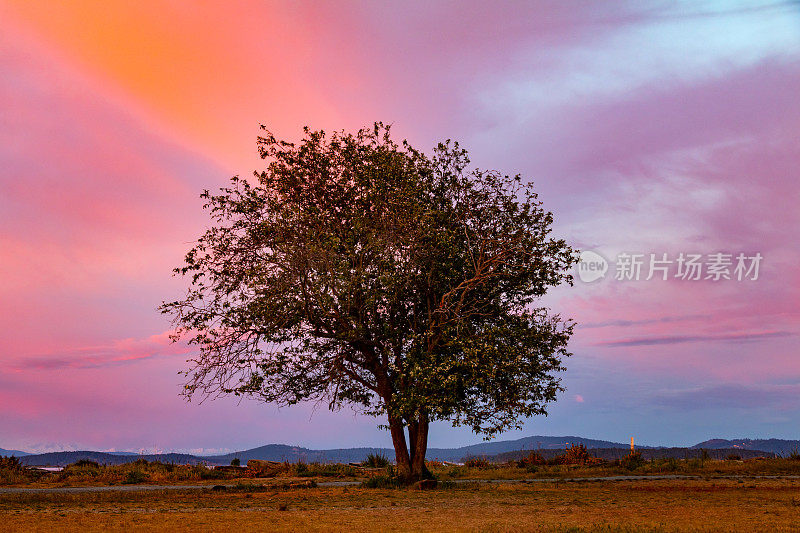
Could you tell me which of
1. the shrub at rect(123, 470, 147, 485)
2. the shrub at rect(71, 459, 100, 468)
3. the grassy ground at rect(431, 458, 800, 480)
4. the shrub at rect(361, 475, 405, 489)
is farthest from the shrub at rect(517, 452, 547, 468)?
the shrub at rect(71, 459, 100, 468)

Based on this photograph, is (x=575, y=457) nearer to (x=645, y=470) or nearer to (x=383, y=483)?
(x=645, y=470)

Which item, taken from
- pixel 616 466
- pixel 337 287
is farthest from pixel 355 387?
pixel 616 466

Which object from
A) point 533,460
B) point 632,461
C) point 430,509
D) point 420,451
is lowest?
point 533,460

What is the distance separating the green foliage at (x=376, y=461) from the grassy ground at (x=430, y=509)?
63.4 ft

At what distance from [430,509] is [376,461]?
2951cm

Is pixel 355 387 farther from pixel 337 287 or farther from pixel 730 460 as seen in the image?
pixel 730 460

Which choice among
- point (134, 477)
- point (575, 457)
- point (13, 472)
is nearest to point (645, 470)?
point (575, 457)

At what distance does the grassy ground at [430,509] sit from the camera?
17672 millimetres

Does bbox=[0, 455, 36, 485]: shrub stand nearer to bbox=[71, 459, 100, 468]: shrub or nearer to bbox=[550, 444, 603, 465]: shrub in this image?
bbox=[71, 459, 100, 468]: shrub

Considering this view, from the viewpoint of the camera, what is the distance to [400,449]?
34562 mm

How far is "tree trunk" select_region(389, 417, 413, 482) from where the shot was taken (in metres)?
34.2

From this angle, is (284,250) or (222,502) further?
(284,250)

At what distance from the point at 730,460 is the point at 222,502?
42534mm

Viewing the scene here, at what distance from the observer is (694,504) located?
22.9 metres
